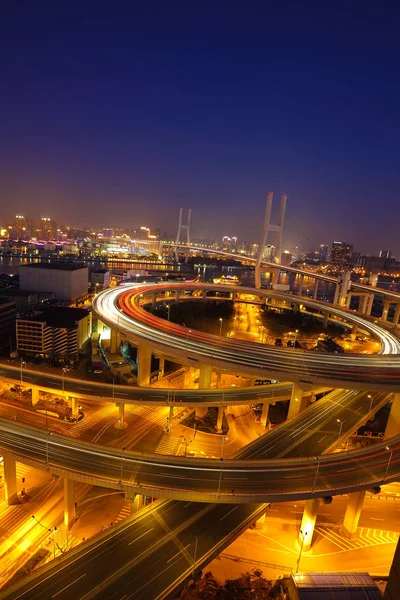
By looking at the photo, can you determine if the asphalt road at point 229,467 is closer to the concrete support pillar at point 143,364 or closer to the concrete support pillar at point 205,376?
the concrete support pillar at point 205,376

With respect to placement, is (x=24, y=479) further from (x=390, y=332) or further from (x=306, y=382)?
(x=390, y=332)

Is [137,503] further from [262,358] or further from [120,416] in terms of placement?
[262,358]

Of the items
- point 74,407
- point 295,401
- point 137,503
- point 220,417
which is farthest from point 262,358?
point 74,407

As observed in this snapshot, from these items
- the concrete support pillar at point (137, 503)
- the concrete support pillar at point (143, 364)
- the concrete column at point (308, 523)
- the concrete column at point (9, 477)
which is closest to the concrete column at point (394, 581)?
the concrete column at point (308, 523)

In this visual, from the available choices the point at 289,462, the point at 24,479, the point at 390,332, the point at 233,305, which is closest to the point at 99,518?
the point at 24,479

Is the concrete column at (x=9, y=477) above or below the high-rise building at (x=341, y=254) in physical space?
below
